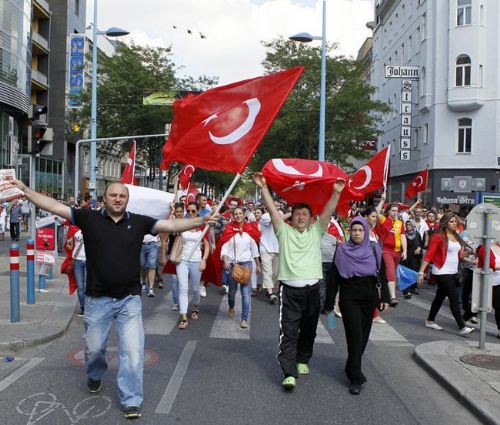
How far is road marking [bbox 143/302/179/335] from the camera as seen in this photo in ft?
26.3

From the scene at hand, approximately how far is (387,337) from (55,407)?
472 centimetres

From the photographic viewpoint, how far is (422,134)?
119 feet

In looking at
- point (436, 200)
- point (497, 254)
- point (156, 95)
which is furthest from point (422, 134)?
point (497, 254)

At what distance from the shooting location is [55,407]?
194 inches

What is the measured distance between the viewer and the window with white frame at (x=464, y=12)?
108ft

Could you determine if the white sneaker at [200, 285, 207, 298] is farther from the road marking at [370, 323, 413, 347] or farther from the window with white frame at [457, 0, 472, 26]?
the window with white frame at [457, 0, 472, 26]

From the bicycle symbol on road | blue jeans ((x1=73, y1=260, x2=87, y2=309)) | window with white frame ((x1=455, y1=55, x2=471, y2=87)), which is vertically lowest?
the bicycle symbol on road

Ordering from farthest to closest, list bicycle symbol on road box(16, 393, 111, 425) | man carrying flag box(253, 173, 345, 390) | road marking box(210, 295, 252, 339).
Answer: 1. road marking box(210, 295, 252, 339)
2. man carrying flag box(253, 173, 345, 390)
3. bicycle symbol on road box(16, 393, 111, 425)

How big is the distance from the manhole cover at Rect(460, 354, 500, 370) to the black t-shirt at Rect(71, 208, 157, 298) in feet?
12.8

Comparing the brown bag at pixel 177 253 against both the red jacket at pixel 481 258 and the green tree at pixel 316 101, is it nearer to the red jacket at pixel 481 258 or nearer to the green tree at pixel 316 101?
the red jacket at pixel 481 258

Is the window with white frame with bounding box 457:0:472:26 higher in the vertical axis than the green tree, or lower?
higher

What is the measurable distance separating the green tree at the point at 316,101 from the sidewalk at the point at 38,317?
68.9 feet

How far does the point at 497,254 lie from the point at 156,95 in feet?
78.3

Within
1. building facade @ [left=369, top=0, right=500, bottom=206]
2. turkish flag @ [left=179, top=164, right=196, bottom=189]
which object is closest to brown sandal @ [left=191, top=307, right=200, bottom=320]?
turkish flag @ [left=179, top=164, right=196, bottom=189]
